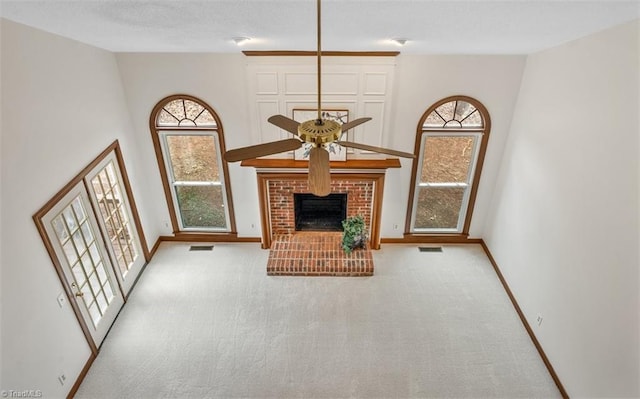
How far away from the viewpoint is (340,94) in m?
4.86

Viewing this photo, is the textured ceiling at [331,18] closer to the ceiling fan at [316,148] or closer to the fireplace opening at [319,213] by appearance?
the ceiling fan at [316,148]

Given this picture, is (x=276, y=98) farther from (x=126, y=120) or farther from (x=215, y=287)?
(x=215, y=287)

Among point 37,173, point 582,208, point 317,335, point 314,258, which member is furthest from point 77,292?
point 582,208

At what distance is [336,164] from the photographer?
517cm

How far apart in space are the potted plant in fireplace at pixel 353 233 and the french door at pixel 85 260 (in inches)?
125

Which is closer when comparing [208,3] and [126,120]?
[208,3]

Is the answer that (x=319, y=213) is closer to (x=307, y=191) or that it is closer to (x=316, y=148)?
(x=307, y=191)

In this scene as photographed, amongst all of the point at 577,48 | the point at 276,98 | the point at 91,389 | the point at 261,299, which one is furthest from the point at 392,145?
the point at 91,389

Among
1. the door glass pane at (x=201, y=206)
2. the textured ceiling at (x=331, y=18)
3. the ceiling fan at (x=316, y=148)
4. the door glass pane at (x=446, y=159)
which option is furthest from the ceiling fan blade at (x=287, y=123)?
the door glass pane at (x=201, y=206)

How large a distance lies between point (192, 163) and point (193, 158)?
0.08 meters

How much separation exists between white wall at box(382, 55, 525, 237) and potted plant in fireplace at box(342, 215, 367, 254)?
107cm

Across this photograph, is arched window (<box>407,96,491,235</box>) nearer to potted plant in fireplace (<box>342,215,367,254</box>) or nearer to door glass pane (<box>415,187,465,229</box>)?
door glass pane (<box>415,187,465,229</box>)

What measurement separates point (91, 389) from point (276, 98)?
12.9ft

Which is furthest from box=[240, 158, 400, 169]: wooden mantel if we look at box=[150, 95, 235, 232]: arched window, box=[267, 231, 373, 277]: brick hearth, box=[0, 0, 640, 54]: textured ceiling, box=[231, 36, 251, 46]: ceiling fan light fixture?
box=[0, 0, 640, 54]: textured ceiling
